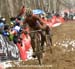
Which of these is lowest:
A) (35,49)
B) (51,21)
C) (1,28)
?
(51,21)

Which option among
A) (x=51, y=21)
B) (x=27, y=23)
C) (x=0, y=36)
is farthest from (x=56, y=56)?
(x=51, y=21)

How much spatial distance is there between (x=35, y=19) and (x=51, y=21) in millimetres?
19180

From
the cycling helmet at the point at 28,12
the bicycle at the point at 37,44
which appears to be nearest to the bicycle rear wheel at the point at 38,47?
the bicycle at the point at 37,44

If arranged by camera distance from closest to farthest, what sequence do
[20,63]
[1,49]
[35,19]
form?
[1,49]
[20,63]
[35,19]

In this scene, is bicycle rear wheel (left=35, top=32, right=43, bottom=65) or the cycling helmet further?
the cycling helmet

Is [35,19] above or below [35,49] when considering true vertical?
above

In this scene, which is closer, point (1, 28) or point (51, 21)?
point (1, 28)

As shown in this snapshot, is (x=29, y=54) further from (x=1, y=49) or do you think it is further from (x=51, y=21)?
(x=51, y=21)

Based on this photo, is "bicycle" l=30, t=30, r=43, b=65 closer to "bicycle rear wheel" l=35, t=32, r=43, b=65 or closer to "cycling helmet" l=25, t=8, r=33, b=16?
"bicycle rear wheel" l=35, t=32, r=43, b=65

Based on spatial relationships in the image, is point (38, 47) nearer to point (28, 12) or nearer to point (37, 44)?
point (37, 44)

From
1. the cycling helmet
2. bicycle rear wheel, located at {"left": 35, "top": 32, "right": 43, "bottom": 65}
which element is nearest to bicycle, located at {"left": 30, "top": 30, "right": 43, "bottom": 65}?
bicycle rear wheel, located at {"left": 35, "top": 32, "right": 43, "bottom": 65}

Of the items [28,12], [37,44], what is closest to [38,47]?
[37,44]

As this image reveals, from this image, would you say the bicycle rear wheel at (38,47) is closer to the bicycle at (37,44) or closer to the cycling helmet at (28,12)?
the bicycle at (37,44)

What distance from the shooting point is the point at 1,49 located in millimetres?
11594
